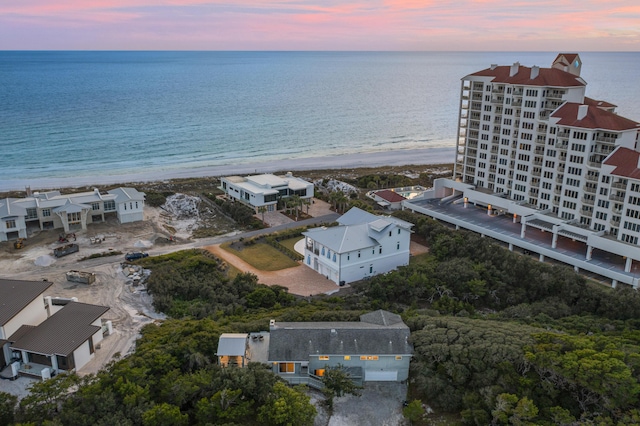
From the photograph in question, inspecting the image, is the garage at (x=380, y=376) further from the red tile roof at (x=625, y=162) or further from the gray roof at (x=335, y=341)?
the red tile roof at (x=625, y=162)

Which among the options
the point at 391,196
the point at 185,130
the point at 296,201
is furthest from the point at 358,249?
the point at 185,130

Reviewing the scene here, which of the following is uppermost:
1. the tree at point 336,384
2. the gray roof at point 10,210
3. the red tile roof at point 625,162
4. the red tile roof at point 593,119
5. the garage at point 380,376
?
the red tile roof at point 593,119

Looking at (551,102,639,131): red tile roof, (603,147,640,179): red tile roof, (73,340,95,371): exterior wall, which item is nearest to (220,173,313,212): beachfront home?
(551,102,639,131): red tile roof

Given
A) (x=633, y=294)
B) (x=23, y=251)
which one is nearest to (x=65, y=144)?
(x=23, y=251)

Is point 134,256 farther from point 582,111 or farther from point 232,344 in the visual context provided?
point 582,111

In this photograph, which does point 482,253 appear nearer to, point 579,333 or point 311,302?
point 579,333

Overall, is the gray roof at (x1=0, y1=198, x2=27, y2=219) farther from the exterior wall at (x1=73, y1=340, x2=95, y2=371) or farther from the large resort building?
the large resort building

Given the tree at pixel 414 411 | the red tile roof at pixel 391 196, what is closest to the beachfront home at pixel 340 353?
the tree at pixel 414 411
